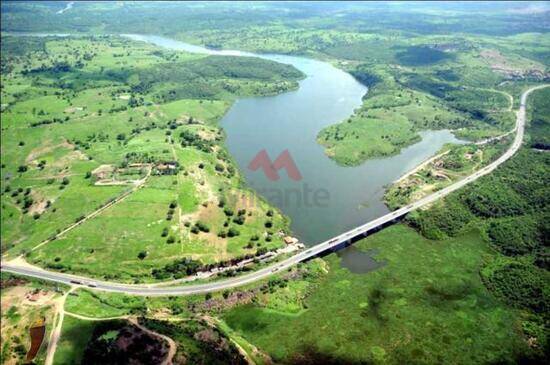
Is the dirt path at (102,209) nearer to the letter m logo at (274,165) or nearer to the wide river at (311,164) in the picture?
the wide river at (311,164)

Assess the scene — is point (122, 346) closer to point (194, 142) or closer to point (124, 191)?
point (124, 191)

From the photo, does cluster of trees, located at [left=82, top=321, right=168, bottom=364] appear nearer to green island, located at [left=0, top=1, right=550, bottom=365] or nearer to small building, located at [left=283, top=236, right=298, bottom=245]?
green island, located at [left=0, top=1, right=550, bottom=365]

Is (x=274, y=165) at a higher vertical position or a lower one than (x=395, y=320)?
higher

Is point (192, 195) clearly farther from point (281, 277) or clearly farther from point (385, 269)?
point (385, 269)

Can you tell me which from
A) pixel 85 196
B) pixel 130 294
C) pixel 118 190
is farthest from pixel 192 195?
pixel 130 294

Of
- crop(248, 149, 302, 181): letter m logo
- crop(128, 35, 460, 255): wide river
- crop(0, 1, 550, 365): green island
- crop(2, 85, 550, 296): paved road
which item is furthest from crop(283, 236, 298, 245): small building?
crop(248, 149, 302, 181): letter m logo

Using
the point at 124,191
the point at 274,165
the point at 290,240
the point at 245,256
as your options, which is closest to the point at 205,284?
the point at 245,256

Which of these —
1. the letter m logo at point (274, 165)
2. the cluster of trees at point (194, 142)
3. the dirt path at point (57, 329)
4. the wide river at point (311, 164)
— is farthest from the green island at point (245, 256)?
the letter m logo at point (274, 165)
